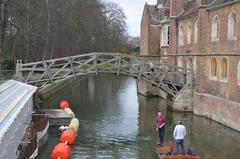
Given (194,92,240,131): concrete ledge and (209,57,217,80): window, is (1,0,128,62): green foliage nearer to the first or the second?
(194,92,240,131): concrete ledge

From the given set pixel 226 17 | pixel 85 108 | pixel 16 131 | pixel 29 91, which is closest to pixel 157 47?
pixel 85 108

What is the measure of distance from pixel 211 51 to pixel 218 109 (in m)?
4.20

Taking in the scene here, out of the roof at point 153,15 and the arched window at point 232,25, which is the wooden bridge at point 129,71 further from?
the roof at point 153,15

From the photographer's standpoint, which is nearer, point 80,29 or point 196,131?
point 196,131

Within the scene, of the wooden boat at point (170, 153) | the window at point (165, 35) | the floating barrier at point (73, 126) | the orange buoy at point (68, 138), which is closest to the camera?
the wooden boat at point (170, 153)

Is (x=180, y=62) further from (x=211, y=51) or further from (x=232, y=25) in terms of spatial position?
(x=232, y=25)

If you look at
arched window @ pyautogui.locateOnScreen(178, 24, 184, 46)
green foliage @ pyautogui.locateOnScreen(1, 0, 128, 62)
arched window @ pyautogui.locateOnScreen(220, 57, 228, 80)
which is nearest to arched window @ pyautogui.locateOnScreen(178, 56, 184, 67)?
arched window @ pyautogui.locateOnScreen(178, 24, 184, 46)

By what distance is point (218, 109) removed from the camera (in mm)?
26953

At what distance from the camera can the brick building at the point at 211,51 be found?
25.6m

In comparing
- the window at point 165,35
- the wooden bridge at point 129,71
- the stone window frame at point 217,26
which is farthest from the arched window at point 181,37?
the stone window frame at point 217,26

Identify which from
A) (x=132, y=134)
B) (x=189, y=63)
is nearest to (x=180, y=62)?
(x=189, y=63)

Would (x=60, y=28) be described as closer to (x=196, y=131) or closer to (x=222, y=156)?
(x=196, y=131)

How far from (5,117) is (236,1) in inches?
662

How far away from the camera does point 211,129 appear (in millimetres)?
25094
